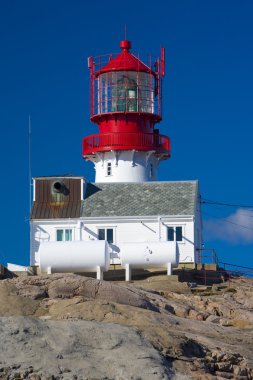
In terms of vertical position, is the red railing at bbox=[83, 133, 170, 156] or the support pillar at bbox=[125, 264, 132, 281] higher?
the red railing at bbox=[83, 133, 170, 156]

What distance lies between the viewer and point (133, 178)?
52.3 m

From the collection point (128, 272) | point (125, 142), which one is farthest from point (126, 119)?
point (128, 272)

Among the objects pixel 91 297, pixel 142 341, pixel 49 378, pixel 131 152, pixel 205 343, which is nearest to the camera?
pixel 49 378

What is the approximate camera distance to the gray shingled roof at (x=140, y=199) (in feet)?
155

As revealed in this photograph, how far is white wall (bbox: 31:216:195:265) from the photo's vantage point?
4644 centimetres

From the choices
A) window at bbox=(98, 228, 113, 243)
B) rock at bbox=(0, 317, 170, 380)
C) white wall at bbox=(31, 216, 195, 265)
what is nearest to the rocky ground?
rock at bbox=(0, 317, 170, 380)

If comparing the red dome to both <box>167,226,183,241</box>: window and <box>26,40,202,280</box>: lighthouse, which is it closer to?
<box>26,40,202,280</box>: lighthouse

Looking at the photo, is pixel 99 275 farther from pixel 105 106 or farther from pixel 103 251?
pixel 105 106

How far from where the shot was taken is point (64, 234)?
47594 mm

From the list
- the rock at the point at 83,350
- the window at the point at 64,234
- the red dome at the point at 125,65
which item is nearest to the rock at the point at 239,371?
the rock at the point at 83,350

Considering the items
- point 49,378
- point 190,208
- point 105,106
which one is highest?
point 105,106

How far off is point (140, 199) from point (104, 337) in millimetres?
25903

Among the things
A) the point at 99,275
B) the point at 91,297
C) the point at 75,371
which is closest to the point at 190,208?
the point at 99,275

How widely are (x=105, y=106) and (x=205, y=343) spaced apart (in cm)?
2834
